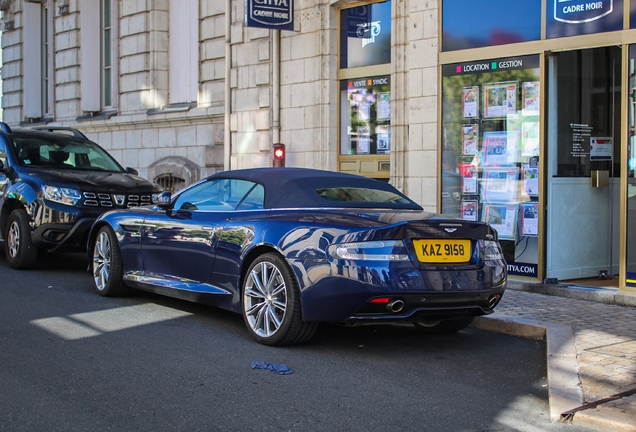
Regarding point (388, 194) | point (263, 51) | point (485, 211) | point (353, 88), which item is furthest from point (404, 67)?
point (388, 194)

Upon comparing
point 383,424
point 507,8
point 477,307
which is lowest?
point 383,424

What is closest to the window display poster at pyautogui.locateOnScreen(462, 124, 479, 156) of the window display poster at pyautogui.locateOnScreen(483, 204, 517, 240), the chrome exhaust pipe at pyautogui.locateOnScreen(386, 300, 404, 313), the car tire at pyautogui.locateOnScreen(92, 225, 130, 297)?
the window display poster at pyautogui.locateOnScreen(483, 204, 517, 240)

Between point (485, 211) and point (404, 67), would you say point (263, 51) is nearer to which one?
Result: point (404, 67)

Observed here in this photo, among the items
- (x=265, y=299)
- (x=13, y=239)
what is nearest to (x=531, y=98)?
(x=265, y=299)

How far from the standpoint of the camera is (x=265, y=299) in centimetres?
664

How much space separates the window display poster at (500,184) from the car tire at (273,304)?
4.70 metres

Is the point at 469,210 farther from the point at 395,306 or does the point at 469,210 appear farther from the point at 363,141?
the point at 395,306

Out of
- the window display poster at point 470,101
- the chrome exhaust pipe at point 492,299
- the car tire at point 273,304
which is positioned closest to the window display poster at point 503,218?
the window display poster at point 470,101

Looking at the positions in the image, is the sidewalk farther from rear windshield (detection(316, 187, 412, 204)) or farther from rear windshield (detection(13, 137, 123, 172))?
rear windshield (detection(13, 137, 123, 172))

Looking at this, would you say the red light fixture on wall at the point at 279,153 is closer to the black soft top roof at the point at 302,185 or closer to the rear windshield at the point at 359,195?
the black soft top roof at the point at 302,185

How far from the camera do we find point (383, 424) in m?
4.71

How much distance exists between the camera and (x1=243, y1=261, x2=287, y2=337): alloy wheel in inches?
257

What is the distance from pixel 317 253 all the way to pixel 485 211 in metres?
5.06

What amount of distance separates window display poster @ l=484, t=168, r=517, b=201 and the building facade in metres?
0.02
